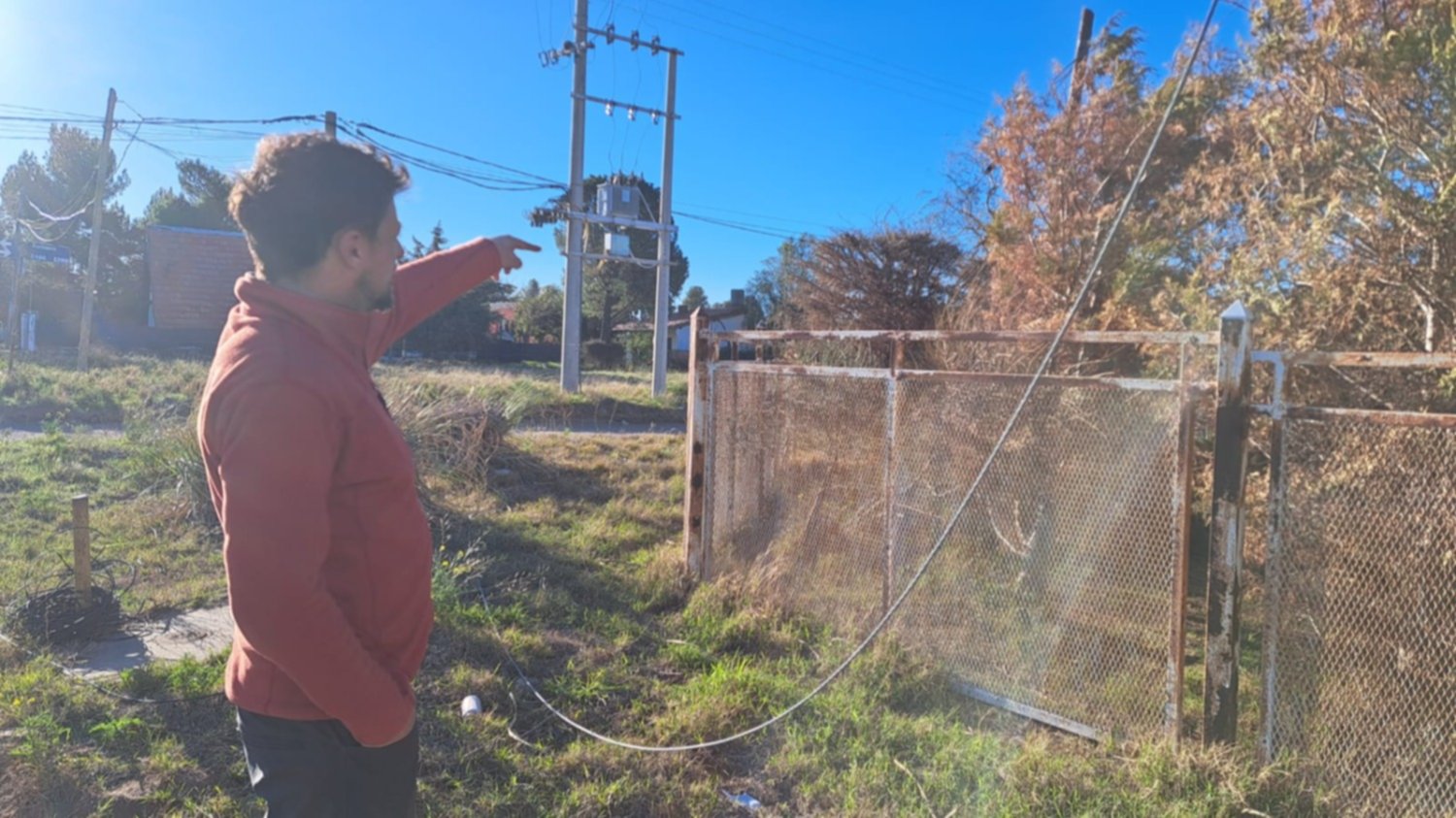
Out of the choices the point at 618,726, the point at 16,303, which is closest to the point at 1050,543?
the point at 618,726

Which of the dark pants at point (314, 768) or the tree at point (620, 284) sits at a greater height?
the tree at point (620, 284)

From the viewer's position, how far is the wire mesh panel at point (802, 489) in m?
4.58

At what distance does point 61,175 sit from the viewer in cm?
4194

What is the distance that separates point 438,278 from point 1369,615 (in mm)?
3332

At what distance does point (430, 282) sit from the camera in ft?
7.47

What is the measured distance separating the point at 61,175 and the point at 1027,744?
53610mm

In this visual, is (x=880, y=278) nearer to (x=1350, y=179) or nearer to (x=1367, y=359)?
(x=1350, y=179)

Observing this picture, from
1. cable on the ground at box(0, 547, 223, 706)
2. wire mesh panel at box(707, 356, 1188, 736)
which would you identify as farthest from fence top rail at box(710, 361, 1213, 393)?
cable on the ground at box(0, 547, 223, 706)

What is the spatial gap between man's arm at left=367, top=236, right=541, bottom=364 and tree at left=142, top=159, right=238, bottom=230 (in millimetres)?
44526

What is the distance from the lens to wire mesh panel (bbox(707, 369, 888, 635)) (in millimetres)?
4578

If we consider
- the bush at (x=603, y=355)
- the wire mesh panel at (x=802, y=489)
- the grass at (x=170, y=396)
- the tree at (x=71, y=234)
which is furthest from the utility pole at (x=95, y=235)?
the wire mesh panel at (x=802, y=489)

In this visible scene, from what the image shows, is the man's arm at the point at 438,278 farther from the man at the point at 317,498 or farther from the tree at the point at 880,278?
the tree at the point at 880,278

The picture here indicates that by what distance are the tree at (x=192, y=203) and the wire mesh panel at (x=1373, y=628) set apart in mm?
45807

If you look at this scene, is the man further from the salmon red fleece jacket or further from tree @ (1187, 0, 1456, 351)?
tree @ (1187, 0, 1456, 351)
